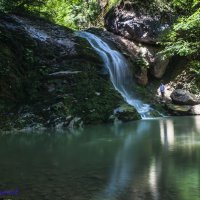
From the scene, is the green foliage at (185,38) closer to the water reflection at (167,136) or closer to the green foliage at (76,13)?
the green foliage at (76,13)

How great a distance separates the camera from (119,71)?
21.2 metres

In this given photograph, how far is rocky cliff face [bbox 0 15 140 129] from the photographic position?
15.4 m

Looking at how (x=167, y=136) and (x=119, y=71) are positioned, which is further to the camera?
(x=119, y=71)

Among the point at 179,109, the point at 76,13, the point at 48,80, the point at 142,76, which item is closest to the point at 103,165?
the point at 48,80

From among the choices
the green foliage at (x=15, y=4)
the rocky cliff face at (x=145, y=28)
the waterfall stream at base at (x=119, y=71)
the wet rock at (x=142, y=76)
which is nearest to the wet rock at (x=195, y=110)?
the waterfall stream at base at (x=119, y=71)

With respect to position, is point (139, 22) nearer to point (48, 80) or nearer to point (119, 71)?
point (119, 71)

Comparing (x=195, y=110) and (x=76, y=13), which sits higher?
(x=76, y=13)

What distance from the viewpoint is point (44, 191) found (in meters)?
5.97

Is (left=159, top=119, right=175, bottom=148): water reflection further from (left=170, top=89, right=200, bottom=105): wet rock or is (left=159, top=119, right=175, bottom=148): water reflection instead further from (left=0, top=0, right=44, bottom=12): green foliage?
(left=0, top=0, right=44, bottom=12): green foliage

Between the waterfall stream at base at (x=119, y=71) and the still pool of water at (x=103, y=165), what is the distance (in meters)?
6.64

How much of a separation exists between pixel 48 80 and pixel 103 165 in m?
9.53

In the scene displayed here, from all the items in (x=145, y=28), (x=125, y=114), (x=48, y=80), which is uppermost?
(x=145, y=28)

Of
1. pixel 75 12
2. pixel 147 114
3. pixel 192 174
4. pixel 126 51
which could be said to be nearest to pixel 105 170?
pixel 192 174

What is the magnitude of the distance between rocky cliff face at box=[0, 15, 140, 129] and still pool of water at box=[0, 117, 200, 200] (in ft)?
7.41
